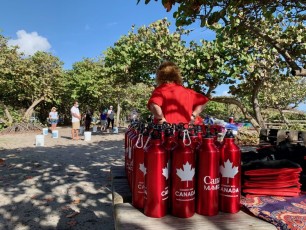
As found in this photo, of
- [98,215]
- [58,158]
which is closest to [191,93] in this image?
[98,215]

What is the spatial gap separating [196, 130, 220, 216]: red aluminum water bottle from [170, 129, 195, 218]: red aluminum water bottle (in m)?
0.05

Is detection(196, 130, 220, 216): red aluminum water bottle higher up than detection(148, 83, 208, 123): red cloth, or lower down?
lower down

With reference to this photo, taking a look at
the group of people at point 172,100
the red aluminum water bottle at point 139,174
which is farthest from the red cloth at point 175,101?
the red aluminum water bottle at point 139,174

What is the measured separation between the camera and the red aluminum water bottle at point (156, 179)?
1.65 metres

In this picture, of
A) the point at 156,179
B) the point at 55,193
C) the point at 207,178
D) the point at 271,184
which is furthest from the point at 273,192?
the point at 55,193

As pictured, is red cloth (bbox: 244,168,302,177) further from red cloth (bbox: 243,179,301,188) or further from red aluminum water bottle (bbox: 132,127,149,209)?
red aluminum water bottle (bbox: 132,127,149,209)

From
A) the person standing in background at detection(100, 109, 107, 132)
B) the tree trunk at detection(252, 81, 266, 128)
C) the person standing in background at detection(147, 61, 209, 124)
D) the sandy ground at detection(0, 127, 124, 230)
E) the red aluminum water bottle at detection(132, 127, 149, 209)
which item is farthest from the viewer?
the person standing in background at detection(100, 109, 107, 132)

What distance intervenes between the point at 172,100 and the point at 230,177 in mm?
1741

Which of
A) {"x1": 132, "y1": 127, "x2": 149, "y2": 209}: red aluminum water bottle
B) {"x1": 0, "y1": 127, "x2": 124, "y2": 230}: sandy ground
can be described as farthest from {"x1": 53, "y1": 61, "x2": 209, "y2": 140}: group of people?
{"x1": 0, "y1": 127, "x2": 124, "y2": 230}: sandy ground

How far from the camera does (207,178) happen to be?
5.51 feet

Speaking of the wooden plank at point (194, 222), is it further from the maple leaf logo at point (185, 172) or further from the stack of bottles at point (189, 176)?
the maple leaf logo at point (185, 172)

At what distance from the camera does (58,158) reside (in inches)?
401

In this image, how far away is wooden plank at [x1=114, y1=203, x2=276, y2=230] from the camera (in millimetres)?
1555

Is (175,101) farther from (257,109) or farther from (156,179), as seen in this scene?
(257,109)
